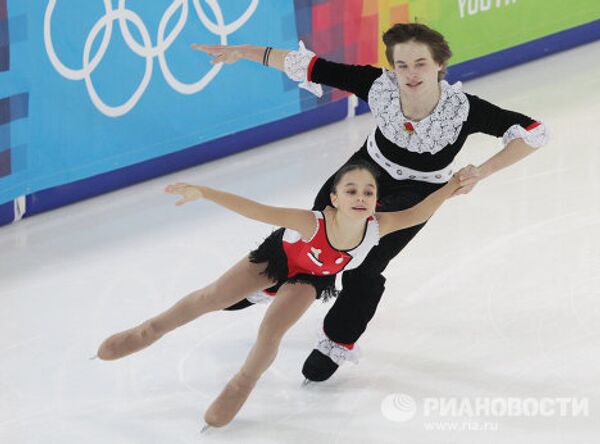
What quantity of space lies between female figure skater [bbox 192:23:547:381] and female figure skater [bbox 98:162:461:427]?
13cm

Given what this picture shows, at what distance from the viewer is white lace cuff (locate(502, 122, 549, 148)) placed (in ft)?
12.4

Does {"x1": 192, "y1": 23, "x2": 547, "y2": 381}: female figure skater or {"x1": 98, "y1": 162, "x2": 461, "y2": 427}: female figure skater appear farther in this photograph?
{"x1": 192, "y1": 23, "x2": 547, "y2": 381}: female figure skater

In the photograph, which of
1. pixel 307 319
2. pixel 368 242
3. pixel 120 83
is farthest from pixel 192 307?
pixel 120 83

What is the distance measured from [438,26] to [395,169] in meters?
2.94

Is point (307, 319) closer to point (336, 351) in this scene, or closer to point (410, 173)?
point (336, 351)

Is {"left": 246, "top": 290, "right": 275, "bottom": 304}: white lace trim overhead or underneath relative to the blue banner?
underneath

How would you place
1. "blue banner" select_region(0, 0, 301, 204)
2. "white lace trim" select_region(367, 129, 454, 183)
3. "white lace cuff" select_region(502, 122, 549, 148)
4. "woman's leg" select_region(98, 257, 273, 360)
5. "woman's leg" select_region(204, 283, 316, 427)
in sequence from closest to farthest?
"woman's leg" select_region(204, 283, 316, 427), "woman's leg" select_region(98, 257, 273, 360), "white lace cuff" select_region(502, 122, 549, 148), "white lace trim" select_region(367, 129, 454, 183), "blue banner" select_region(0, 0, 301, 204)

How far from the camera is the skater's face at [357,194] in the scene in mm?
3551

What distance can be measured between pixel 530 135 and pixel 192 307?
1.14 m

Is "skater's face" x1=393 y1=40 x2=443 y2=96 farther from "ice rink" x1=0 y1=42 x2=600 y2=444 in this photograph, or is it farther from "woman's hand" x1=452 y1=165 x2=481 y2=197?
"ice rink" x1=0 y1=42 x2=600 y2=444

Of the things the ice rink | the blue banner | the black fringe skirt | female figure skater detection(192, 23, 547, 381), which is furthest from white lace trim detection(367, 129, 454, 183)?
the blue banner

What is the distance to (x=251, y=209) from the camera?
11.3 feet

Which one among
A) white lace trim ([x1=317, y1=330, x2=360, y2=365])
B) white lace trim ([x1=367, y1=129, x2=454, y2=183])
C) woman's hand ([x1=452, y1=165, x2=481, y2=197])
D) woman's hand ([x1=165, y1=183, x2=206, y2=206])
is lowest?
white lace trim ([x1=317, y1=330, x2=360, y2=365])

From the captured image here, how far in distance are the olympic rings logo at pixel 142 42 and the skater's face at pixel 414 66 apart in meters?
1.95
